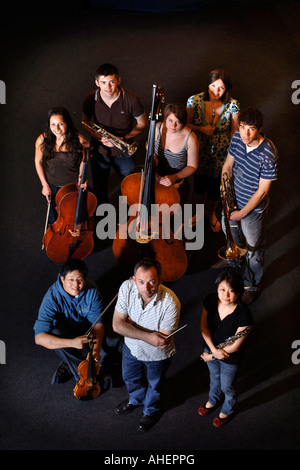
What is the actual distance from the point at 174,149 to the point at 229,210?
0.59 m

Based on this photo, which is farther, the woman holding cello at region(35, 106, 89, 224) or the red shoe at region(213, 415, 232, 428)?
the woman holding cello at region(35, 106, 89, 224)

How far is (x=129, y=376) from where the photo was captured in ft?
10.4

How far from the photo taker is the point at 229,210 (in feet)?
11.6

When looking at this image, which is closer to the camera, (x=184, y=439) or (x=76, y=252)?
(x=184, y=439)

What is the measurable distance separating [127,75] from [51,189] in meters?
2.50

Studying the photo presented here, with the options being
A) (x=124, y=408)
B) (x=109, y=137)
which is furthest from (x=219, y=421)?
(x=109, y=137)

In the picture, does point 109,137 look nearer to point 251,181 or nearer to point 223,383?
point 251,181

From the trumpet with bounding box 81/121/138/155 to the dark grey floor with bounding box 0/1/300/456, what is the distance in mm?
883

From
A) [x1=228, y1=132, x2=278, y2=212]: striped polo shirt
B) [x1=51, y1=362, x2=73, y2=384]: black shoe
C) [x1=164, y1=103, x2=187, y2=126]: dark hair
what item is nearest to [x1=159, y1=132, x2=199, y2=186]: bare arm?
[x1=164, y1=103, x2=187, y2=126]: dark hair

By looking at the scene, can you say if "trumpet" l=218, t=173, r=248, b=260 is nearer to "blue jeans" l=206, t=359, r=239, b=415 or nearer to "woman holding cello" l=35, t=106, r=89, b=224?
"blue jeans" l=206, t=359, r=239, b=415

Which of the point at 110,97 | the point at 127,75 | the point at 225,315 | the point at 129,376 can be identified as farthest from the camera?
the point at 127,75

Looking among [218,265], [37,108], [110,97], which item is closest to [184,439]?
[218,265]

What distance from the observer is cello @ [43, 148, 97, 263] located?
3.59 meters

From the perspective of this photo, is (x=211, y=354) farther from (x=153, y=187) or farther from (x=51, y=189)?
(x=51, y=189)
